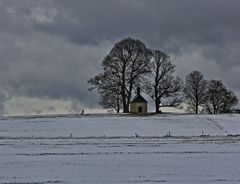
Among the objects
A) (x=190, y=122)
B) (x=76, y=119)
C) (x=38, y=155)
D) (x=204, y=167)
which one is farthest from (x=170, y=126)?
(x=204, y=167)

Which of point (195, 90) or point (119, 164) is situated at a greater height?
point (195, 90)

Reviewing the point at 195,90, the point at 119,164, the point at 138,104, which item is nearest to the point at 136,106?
the point at 138,104

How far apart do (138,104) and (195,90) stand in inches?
834

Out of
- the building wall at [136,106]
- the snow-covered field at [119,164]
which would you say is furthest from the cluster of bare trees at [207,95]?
the snow-covered field at [119,164]

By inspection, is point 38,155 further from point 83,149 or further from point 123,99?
point 123,99

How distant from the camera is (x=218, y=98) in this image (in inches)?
4181

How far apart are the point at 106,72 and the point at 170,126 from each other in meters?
28.5

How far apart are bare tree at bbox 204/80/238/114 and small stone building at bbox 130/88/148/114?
20.9 metres

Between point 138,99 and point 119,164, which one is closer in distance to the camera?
point 119,164

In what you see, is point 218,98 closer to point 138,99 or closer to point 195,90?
point 195,90

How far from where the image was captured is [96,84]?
88.1 m

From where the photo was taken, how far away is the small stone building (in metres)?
87.8

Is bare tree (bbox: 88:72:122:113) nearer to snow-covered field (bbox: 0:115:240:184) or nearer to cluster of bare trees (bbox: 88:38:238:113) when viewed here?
cluster of bare trees (bbox: 88:38:238:113)

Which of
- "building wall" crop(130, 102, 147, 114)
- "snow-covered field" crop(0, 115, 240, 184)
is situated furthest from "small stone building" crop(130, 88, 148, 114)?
"snow-covered field" crop(0, 115, 240, 184)
